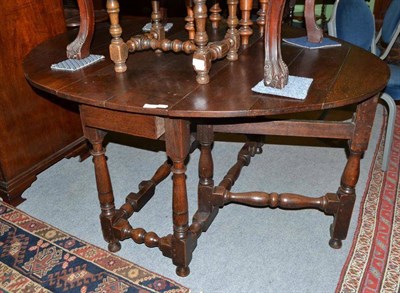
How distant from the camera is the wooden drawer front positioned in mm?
1331

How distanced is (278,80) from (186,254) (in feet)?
2.57

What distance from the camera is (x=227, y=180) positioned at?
2029mm

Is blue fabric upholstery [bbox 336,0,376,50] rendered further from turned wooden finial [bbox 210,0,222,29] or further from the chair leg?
turned wooden finial [bbox 210,0,222,29]

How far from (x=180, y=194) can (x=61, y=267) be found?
0.65 meters

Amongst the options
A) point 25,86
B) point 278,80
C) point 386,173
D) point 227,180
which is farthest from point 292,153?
point 25,86

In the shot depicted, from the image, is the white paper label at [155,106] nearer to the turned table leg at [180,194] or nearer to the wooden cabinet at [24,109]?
the turned table leg at [180,194]

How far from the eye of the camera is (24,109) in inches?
82.2

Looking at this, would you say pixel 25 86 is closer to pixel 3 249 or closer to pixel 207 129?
pixel 3 249

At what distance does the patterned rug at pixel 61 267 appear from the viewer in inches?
65.0

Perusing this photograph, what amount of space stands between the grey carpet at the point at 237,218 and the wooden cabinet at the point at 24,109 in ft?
0.51

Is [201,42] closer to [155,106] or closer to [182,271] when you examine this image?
[155,106]

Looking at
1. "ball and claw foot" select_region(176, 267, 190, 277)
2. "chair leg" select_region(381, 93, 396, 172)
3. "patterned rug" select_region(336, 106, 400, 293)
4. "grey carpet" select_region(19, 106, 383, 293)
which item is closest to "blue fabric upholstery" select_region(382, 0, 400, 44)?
"chair leg" select_region(381, 93, 396, 172)

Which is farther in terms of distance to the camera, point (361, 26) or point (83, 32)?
point (361, 26)

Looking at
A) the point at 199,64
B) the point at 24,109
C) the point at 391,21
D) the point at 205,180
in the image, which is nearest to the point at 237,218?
the point at 205,180
